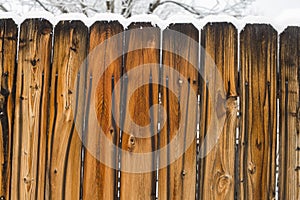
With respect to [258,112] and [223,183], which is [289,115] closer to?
[258,112]

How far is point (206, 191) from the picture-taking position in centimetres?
243

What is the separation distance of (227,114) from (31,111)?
1096 millimetres

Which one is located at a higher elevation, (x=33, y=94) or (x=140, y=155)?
(x=33, y=94)

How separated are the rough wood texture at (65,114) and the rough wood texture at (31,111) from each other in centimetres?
5

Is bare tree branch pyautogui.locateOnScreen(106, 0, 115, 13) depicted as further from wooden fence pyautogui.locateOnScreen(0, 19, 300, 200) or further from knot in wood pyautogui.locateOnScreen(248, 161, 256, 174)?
knot in wood pyautogui.locateOnScreen(248, 161, 256, 174)

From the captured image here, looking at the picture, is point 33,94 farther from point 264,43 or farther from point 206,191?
point 264,43

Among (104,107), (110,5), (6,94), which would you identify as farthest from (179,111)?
(110,5)

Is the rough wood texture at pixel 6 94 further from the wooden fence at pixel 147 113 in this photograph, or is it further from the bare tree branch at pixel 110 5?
the bare tree branch at pixel 110 5

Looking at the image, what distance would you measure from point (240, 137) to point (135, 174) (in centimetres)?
Answer: 61

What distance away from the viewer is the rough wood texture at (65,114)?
2.49 meters

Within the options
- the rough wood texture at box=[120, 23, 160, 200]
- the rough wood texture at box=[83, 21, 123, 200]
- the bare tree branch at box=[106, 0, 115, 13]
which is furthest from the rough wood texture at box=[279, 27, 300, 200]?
the bare tree branch at box=[106, 0, 115, 13]

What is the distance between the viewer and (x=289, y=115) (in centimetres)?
241

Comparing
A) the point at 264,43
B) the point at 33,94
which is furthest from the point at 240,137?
the point at 33,94

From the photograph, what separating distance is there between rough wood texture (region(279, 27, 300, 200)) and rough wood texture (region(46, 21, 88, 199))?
110cm
